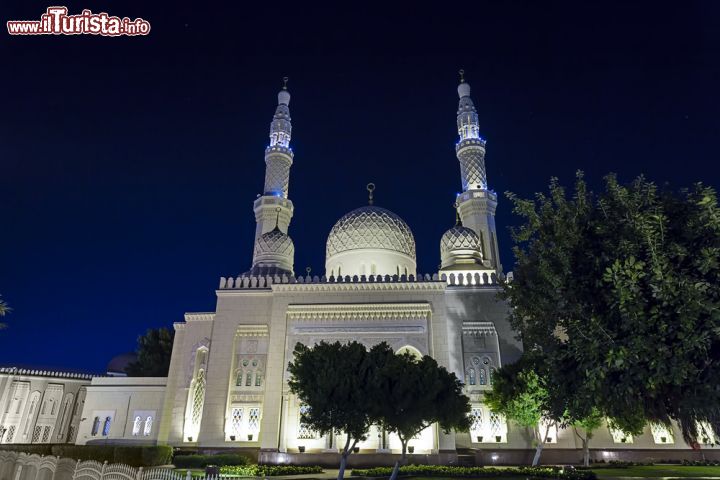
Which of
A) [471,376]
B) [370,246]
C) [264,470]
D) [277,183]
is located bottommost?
[264,470]

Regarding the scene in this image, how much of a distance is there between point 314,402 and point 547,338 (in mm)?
5970

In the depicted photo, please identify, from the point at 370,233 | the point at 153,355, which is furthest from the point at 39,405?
the point at 370,233

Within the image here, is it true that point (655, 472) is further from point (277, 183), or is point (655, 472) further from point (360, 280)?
point (277, 183)

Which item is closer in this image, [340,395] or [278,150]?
[340,395]

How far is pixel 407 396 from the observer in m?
12.5

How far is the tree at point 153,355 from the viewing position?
108ft

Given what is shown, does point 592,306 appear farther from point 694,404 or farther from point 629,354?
point 694,404

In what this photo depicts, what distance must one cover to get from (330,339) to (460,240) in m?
9.71

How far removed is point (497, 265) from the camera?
27172mm

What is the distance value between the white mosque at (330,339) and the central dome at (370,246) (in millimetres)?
67

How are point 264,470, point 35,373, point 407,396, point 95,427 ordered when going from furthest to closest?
point 35,373 → point 95,427 → point 264,470 → point 407,396

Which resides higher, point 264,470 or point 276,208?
point 276,208

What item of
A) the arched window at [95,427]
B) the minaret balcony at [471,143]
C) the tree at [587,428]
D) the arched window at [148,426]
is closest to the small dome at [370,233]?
the minaret balcony at [471,143]

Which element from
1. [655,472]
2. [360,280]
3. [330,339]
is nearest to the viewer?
[655,472]
